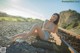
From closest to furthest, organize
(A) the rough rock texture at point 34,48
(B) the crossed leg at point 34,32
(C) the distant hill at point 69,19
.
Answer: (A) the rough rock texture at point 34,48 → (B) the crossed leg at point 34,32 → (C) the distant hill at point 69,19

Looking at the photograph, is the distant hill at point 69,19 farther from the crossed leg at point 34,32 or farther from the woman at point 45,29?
the crossed leg at point 34,32

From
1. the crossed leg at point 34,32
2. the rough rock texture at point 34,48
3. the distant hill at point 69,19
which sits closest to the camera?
the rough rock texture at point 34,48

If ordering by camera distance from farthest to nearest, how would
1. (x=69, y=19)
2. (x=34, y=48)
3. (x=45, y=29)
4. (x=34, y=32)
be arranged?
(x=69, y=19)
(x=45, y=29)
(x=34, y=32)
(x=34, y=48)

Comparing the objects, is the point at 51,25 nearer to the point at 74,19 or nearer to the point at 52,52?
the point at 52,52

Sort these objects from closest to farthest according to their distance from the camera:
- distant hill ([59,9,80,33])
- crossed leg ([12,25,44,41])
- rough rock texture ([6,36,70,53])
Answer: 1. rough rock texture ([6,36,70,53])
2. crossed leg ([12,25,44,41])
3. distant hill ([59,9,80,33])

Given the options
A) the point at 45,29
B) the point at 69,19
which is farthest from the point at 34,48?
the point at 69,19

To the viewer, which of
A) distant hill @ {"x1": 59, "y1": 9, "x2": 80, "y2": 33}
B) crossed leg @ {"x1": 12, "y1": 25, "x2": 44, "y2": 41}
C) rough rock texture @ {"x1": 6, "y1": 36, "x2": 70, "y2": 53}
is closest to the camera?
rough rock texture @ {"x1": 6, "y1": 36, "x2": 70, "y2": 53}

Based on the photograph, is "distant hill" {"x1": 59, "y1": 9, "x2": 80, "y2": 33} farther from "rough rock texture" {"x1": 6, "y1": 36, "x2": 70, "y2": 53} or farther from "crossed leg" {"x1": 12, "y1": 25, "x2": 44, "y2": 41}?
"rough rock texture" {"x1": 6, "y1": 36, "x2": 70, "y2": 53}

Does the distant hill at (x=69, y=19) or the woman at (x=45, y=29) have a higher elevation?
the woman at (x=45, y=29)

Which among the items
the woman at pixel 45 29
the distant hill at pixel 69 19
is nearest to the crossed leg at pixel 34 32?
the woman at pixel 45 29

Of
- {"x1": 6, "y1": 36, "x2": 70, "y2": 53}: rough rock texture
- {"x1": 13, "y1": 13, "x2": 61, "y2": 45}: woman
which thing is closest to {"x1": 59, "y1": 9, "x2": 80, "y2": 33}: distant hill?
{"x1": 13, "y1": 13, "x2": 61, "y2": 45}: woman

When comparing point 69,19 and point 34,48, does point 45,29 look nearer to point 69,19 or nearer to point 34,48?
point 34,48

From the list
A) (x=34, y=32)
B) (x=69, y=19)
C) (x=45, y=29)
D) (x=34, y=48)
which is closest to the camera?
(x=34, y=48)

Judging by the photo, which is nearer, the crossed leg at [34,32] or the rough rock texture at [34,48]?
the rough rock texture at [34,48]
